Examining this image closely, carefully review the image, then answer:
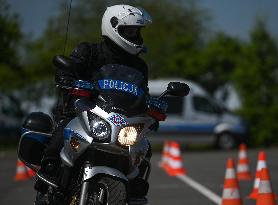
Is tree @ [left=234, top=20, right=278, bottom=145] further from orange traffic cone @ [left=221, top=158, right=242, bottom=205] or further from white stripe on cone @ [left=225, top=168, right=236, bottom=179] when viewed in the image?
orange traffic cone @ [left=221, top=158, right=242, bottom=205]

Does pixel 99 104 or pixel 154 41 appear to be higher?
pixel 154 41

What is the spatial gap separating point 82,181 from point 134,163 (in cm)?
46

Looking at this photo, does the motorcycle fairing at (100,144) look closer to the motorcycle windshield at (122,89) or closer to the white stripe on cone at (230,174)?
the motorcycle windshield at (122,89)

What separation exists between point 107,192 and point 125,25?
1.40 meters

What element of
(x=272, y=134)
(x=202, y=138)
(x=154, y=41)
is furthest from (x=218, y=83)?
(x=202, y=138)

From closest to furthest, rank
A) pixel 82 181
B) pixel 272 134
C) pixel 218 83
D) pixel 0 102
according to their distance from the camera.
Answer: pixel 82 181 < pixel 272 134 < pixel 0 102 < pixel 218 83

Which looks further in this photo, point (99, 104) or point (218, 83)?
point (218, 83)

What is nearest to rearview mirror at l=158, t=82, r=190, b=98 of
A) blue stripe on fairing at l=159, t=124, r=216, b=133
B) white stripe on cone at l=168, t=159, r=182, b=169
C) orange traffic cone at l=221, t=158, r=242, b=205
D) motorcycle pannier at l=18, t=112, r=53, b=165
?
motorcycle pannier at l=18, t=112, r=53, b=165

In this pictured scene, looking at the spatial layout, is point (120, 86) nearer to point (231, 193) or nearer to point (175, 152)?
point (231, 193)

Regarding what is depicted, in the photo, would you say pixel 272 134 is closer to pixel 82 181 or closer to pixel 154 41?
pixel 154 41

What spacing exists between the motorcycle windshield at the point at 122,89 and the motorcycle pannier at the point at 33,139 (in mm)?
889

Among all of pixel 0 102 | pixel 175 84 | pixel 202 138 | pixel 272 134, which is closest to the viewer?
pixel 175 84

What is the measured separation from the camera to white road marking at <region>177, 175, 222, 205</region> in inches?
533

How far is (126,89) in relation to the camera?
24.3 feet
